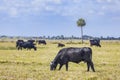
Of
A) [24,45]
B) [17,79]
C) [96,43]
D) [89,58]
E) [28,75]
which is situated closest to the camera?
[17,79]

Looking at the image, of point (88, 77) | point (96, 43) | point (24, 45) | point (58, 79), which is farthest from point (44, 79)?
point (96, 43)

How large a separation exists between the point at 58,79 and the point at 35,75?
245 cm

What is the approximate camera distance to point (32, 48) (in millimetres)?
71250

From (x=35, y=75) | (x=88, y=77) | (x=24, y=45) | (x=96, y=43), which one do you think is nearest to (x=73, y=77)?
(x=88, y=77)

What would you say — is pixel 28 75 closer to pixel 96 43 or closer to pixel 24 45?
pixel 24 45

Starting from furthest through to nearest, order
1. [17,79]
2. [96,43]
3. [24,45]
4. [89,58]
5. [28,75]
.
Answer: [96,43], [24,45], [89,58], [28,75], [17,79]

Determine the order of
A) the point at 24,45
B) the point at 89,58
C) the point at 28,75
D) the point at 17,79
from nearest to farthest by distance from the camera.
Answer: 1. the point at 17,79
2. the point at 28,75
3. the point at 89,58
4. the point at 24,45

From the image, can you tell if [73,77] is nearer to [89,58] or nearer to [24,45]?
[89,58]

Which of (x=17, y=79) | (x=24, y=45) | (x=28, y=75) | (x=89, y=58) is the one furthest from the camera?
(x=24, y=45)

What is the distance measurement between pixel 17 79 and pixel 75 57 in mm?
8048

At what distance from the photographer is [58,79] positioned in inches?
854

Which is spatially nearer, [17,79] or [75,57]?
[17,79]

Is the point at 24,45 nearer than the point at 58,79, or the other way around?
the point at 58,79

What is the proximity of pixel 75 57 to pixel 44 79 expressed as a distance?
23.2 ft
